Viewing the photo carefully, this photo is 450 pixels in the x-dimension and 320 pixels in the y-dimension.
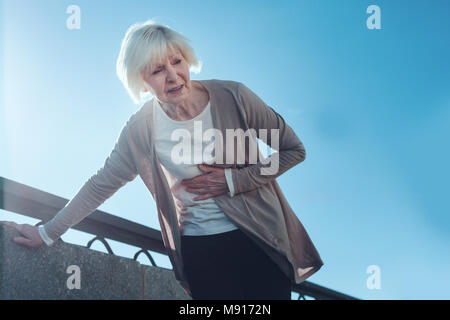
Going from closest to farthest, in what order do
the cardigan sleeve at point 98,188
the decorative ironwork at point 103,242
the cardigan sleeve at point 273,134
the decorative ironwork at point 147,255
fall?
the cardigan sleeve at point 273,134 → the cardigan sleeve at point 98,188 → the decorative ironwork at point 103,242 → the decorative ironwork at point 147,255

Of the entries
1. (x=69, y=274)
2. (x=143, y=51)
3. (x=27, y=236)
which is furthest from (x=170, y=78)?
(x=69, y=274)

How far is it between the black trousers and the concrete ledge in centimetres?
82

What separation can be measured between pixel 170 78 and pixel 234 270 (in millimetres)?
870

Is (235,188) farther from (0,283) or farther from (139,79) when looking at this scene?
(0,283)

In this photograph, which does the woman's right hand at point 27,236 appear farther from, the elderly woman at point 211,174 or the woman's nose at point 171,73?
the woman's nose at point 171,73

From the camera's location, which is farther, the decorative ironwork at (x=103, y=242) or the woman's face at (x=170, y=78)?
the decorative ironwork at (x=103, y=242)

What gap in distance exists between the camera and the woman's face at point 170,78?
2.09 meters

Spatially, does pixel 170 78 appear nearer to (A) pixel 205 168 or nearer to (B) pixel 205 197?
(A) pixel 205 168

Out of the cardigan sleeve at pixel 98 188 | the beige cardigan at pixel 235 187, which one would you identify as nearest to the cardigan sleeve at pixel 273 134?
the beige cardigan at pixel 235 187

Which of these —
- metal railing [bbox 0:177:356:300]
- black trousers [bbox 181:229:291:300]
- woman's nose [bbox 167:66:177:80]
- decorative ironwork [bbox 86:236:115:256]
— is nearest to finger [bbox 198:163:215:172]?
black trousers [bbox 181:229:291:300]

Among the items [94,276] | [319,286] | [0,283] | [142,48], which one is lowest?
[319,286]
